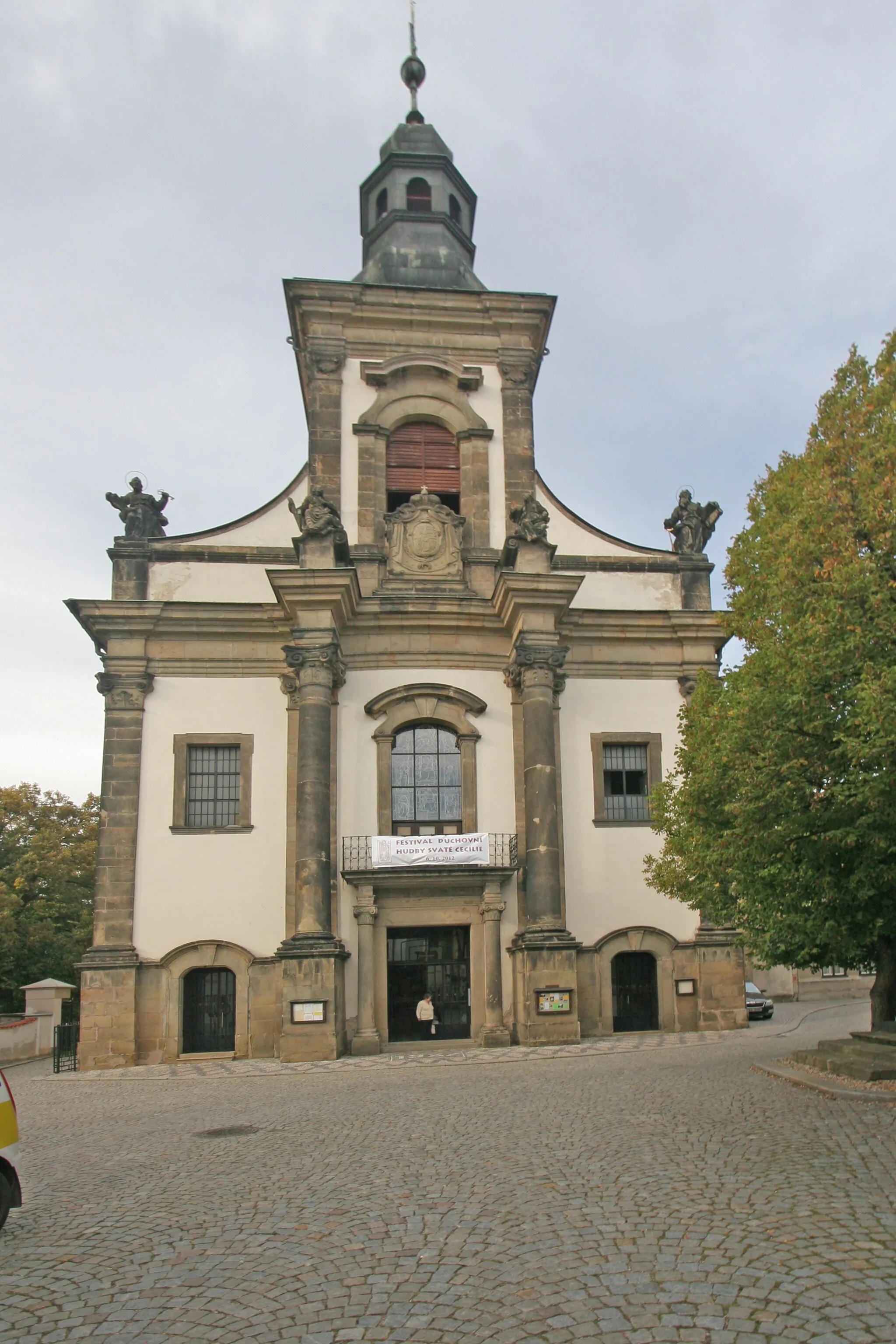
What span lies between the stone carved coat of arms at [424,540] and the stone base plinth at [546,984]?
8.13 m

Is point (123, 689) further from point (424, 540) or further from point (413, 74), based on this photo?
point (413, 74)

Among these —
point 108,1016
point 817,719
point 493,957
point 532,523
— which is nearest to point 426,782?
point 493,957

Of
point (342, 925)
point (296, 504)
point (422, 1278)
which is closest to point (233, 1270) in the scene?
point (422, 1278)

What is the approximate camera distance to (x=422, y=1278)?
605 cm

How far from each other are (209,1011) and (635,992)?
8.70 m

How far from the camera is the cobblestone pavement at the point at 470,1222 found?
5.42 metres

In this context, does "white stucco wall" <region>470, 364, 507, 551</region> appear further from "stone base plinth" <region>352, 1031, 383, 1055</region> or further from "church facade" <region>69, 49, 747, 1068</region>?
"stone base plinth" <region>352, 1031, 383, 1055</region>

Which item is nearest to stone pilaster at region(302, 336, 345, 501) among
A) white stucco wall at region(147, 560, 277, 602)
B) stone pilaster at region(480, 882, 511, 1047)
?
white stucco wall at region(147, 560, 277, 602)

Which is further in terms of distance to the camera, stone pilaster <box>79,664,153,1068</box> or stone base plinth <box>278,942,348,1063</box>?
stone pilaster <box>79,664,153,1068</box>

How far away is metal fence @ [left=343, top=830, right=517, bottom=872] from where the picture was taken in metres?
22.2

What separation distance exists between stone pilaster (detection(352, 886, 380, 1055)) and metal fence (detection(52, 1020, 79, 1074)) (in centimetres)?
538

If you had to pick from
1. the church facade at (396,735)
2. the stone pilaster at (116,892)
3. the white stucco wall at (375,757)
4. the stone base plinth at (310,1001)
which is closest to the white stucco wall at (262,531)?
the church facade at (396,735)

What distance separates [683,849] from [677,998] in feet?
27.5

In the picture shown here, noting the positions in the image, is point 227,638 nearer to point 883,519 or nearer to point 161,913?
point 161,913
